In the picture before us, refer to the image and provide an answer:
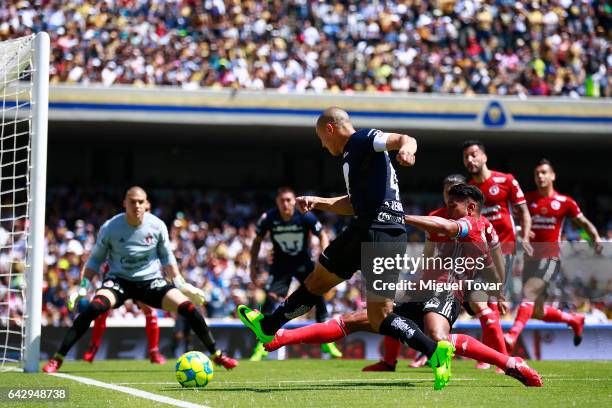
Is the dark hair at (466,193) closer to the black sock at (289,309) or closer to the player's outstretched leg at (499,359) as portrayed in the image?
the player's outstretched leg at (499,359)

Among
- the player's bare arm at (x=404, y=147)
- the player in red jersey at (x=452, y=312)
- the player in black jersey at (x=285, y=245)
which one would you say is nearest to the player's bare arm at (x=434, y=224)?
the player in red jersey at (x=452, y=312)

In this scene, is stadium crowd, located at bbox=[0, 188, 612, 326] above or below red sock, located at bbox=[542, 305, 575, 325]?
above

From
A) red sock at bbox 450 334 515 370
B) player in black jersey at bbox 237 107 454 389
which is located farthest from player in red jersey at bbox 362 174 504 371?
player in black jersey at bbox 237 107 454 389

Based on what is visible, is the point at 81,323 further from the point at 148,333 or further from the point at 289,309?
the point at 289,309

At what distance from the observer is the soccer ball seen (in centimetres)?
792

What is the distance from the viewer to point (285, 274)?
13.9 metres

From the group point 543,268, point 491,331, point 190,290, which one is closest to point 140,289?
point 190,290

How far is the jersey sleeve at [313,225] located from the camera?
13.3 meters

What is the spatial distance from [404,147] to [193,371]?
2.74m

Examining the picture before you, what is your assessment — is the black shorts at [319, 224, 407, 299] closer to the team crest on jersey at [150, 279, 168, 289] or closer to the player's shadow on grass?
the player's shadow on grass

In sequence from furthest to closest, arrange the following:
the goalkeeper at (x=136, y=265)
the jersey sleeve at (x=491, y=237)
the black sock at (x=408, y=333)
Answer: the goalkeeper at (x=136, y=265) < the jersey sleeve at (x=491, y=237) < the black sock at (x=408, y=333)

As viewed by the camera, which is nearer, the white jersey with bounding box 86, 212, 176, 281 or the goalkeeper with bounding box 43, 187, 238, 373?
the goalkeeper with bounding box 43, 187, 238, 373

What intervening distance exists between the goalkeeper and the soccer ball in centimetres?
263

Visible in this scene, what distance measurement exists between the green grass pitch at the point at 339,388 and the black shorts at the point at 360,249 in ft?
2.94
